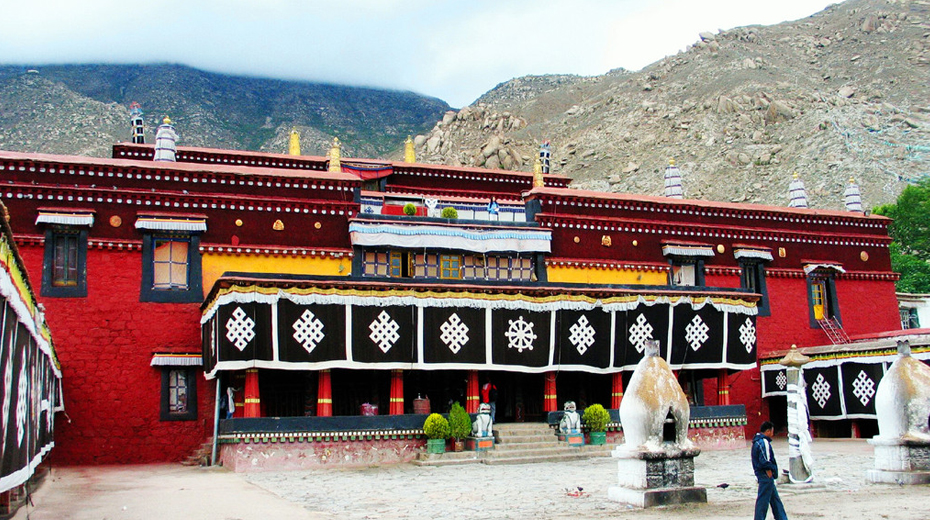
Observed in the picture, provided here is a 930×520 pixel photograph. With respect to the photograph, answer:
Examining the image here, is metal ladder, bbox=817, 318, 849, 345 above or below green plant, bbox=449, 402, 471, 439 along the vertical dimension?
above

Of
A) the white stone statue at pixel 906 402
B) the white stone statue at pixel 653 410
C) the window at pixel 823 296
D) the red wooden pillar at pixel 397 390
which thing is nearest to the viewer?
the white stone statue at pixel 653 410

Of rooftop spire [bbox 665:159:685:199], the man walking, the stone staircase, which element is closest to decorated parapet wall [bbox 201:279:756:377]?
the stone staircase

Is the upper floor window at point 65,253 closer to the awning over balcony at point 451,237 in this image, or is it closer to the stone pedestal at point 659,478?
the awning over balcony at point 451,237

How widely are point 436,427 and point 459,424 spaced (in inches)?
22.4

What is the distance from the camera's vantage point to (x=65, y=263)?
2433cm

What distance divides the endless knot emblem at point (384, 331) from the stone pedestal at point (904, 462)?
37.7 ft

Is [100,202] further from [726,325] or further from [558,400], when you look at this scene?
[726,325]

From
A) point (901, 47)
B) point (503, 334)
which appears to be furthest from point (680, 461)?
point (901, 47)

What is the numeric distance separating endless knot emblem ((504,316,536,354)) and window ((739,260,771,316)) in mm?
10715

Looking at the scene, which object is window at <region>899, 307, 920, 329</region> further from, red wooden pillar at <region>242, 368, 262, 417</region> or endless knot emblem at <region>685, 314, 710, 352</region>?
red wooden pillar at <region>242, 368, 262, 417</region>

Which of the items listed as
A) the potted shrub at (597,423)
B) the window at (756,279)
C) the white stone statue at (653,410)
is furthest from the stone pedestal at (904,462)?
the window at (756,279)

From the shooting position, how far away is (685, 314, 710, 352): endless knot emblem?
25750 mm

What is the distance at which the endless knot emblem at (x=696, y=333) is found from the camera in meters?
25.8

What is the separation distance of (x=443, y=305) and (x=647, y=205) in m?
10.3
